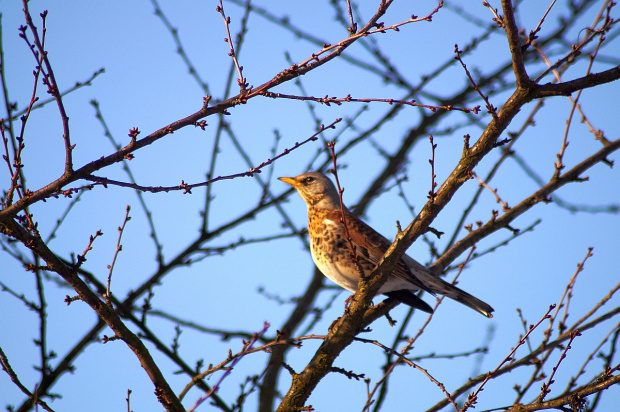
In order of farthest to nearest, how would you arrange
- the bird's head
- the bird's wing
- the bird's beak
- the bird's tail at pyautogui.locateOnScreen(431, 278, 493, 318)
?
the bird's beak
the bird's head
the bird's wing
the bird's tail at pyautogui.locateOnScreen(431, 278, 493, 318)

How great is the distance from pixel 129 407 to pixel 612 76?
10.9 feet

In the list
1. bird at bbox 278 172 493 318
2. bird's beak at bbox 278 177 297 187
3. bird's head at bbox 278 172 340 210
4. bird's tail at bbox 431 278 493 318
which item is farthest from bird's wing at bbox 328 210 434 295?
bird's beak at bbox 278 177 297 187

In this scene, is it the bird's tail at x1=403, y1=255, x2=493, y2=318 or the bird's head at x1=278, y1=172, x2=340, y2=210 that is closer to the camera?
the bird's tail at x1=403, y1=255, x2=493, y2=318

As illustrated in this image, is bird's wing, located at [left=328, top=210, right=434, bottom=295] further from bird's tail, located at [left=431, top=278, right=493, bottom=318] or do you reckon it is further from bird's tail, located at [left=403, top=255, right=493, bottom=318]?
bird's tail, located at [left=431, top=278, right=493, bottom=318]

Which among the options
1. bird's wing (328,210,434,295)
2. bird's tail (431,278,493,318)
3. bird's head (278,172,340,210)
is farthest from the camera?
bird's head (278,172,340,210)

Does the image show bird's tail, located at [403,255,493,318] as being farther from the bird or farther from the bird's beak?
the bird's beak

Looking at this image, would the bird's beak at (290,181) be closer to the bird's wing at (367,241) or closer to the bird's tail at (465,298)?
the bird's wing at (367,241)

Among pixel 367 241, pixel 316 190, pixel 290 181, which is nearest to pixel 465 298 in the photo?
pixel 367 241

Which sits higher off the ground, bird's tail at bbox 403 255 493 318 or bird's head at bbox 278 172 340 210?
bird's head at bbox 278 172 340 210

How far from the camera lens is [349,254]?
480 cm

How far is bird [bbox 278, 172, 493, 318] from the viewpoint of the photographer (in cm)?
496

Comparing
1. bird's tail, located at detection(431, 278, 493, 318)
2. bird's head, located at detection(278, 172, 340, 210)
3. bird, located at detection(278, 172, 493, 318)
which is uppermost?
bird's head, located at detection(278, 172, 340, 210)

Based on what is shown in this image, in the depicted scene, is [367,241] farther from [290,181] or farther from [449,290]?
[290,181]

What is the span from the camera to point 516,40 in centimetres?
322
